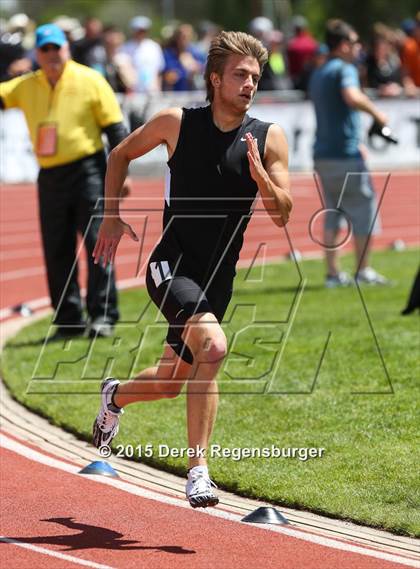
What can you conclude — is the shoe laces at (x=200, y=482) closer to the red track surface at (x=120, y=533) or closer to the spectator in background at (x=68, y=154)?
the red track surface at (x=120, y=533)

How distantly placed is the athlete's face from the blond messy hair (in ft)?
0.08

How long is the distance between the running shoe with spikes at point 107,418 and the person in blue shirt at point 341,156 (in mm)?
6410

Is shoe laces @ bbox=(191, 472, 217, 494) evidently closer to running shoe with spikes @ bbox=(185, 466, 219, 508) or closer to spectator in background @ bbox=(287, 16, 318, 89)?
running shoe with spikes @ bbox=(185, 466, 219, 508)

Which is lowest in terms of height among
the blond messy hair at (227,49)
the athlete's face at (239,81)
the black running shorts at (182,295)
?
the black running shorts at (182,295)

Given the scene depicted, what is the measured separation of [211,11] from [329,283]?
70.9 m

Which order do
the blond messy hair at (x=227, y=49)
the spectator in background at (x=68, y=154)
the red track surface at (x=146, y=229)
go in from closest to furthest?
the blond messy hair at (x=227, y=49) < the spectator in background at (x=68, y=154) < the red track surface at (x=146, y=229)

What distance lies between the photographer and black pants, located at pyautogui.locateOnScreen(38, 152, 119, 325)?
11.0m

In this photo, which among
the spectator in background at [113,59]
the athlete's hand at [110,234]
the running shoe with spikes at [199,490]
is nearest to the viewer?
the running shoe with spikes at [199,490]

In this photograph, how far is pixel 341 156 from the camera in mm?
13500

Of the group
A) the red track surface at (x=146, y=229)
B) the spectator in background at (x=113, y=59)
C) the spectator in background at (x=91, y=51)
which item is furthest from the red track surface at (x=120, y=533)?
the spectator in background at (x=113, y=59)

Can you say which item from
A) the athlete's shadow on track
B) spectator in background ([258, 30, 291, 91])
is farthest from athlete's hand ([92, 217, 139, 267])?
spectator in background ([258, 30, 291, 91])

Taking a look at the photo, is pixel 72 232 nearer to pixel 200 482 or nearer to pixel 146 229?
pixel 200 482

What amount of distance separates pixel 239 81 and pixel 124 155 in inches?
27.5

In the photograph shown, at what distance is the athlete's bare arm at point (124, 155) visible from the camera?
21.8ft
